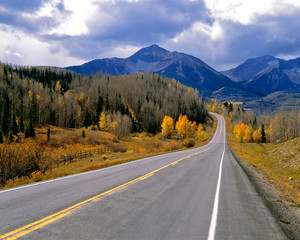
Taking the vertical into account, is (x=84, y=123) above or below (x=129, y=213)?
below

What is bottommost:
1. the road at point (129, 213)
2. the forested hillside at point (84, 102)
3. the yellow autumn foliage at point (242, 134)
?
the yellow autumn foliage at point (242, 134)

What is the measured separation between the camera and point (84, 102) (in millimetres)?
125688

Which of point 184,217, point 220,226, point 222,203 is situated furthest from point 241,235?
point 222,203

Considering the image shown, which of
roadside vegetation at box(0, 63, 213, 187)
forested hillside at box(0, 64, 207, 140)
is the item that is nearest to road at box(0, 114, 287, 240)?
roadside vegetation at box(0, 63, 213, 187)

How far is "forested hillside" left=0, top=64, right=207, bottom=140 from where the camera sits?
82319 millimetres

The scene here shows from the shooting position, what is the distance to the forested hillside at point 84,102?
82.3m

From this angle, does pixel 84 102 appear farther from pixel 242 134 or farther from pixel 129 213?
pixel 129 213

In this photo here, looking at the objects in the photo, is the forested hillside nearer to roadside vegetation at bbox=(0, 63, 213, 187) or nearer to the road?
roadside vegetation at bbox=(0, 63, 213, 187)

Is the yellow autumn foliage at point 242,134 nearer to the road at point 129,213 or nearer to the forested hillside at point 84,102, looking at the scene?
the forested hillside at point 84,102

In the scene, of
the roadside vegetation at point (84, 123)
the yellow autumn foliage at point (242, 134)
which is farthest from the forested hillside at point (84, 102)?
the yellow autumn foliage at point (242, 134)

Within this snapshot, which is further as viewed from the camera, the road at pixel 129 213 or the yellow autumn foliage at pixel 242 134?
the yellow autumn foliage at pixel 242 134

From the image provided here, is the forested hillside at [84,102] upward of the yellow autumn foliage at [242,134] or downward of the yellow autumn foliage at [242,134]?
upward

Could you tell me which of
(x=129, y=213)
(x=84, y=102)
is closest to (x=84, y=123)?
(x=84, y=102)

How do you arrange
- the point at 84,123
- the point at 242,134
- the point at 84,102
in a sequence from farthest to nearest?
the point at 84,102
the point at 84,123
the point at 242,134
